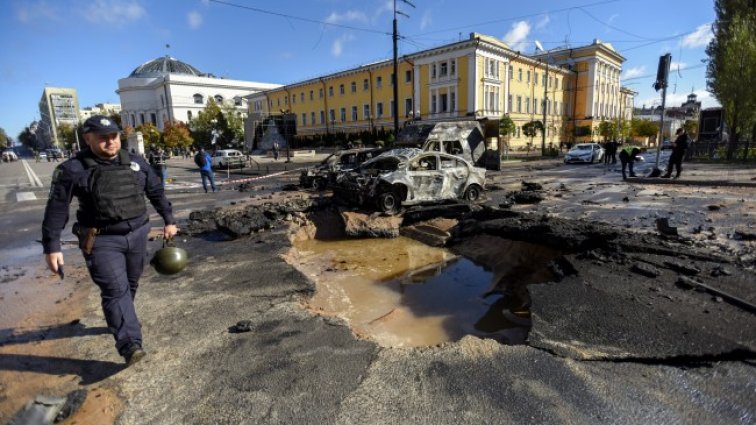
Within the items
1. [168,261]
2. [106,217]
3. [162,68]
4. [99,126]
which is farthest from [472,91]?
[162,68]

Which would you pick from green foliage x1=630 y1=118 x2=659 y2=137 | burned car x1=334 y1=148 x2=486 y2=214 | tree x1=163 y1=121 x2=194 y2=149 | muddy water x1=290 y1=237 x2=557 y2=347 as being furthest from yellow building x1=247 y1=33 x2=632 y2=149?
muddy water x1=290 y1=237 x2=557 y2=347

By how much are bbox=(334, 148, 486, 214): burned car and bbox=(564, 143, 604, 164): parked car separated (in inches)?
733

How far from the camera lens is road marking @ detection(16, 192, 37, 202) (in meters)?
14.9

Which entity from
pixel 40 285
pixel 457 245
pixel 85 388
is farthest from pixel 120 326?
pixel 457 245

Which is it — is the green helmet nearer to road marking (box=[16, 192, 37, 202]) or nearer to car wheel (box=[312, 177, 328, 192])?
car wheel (box=[312, 177, 328, 192])

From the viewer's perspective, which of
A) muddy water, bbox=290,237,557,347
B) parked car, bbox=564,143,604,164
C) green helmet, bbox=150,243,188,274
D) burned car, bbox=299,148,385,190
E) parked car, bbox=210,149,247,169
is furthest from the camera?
parked car, bbox=210,149,247,169

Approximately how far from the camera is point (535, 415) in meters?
2.54

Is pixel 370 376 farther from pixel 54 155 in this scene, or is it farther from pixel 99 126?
pixel 54 155

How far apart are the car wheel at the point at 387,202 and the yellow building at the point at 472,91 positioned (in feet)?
110

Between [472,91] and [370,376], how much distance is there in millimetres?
44116

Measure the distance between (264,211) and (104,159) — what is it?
6057 millimetres

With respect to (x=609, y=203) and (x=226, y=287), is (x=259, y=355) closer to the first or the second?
(x=226, y=287)

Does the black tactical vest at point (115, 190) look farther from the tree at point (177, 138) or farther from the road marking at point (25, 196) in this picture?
the tree at point (177, 138)

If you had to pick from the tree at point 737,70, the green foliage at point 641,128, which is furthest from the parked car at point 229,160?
the green foliage at point 641,128
